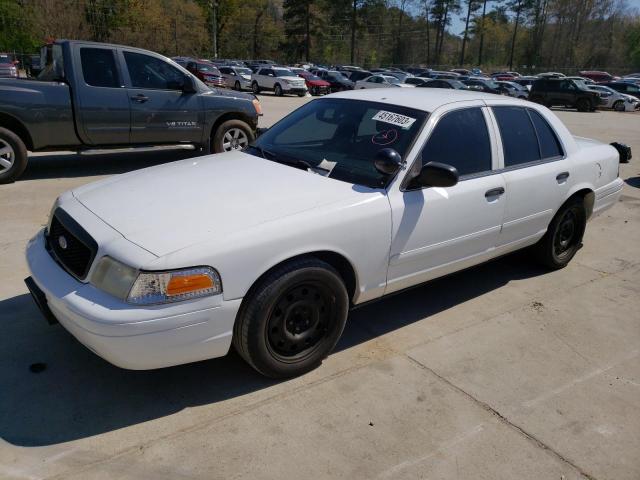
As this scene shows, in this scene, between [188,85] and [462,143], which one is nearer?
[462,143]

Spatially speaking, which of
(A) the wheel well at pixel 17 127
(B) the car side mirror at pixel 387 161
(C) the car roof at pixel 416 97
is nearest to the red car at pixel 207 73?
(A) the wheel well at pixel 17 127

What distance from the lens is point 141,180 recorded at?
355 cm

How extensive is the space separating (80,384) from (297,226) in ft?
5.05

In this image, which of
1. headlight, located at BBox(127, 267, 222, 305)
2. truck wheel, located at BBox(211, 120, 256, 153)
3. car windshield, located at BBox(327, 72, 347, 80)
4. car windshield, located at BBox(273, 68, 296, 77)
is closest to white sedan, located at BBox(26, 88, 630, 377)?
headlight, located at BBox(127, 267, 222, 305)

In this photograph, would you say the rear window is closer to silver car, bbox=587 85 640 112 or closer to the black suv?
the black suv

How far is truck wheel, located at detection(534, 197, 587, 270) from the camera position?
481cm

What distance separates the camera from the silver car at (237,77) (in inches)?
1210

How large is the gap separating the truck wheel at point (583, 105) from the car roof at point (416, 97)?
26795 mm

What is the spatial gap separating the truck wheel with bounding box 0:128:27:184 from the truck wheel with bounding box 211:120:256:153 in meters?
2.74

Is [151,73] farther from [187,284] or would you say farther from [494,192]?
[187,284]

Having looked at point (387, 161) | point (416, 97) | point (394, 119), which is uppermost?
point (416, 97)

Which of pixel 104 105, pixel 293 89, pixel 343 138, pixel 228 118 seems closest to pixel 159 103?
pixel 104 105

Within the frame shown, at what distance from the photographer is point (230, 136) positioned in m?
8.70

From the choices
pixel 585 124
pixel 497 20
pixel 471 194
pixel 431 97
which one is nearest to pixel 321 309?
pixel 471 194
